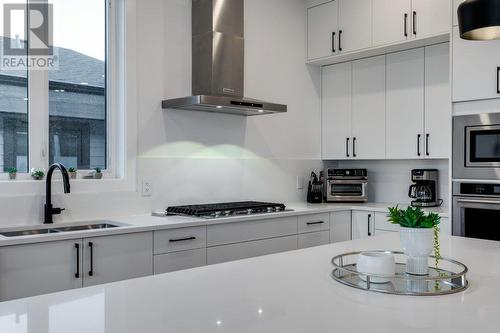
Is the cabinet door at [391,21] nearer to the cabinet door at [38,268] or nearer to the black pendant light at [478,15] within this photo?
the black pendant light at [478,15]

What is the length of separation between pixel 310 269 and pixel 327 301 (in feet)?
1.18

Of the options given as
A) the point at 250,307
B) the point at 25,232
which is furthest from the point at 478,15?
the point at 25,232

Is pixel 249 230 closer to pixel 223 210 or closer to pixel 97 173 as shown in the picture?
pixel 223 210

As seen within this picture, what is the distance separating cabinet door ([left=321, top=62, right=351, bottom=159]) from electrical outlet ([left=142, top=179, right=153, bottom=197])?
198cm

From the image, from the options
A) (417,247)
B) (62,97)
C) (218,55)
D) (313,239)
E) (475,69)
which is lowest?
(313,239)

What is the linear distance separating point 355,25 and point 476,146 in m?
1.55

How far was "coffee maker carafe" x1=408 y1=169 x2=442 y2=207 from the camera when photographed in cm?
404

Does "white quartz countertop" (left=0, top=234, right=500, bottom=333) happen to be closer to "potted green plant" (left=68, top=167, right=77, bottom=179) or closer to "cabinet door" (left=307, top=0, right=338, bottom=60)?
"potted green plant" (left=68, top=167, right=77, bottom=179)

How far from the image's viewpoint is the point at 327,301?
1234 millimetres

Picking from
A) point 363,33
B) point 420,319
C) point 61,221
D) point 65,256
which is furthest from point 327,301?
point 363,33

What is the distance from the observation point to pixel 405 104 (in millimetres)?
4160

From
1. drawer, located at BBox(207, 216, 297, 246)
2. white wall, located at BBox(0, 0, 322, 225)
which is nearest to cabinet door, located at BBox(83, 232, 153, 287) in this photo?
drawer, located at BBox(207, 216, 297, 246)

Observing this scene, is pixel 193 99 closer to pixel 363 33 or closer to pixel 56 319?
pixel 363 33

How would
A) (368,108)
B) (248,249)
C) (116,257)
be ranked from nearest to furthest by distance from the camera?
(116,257) < (248,249) < (368,108)
